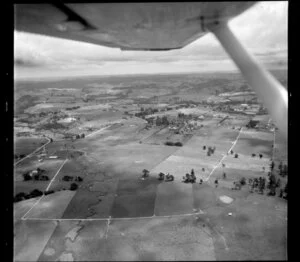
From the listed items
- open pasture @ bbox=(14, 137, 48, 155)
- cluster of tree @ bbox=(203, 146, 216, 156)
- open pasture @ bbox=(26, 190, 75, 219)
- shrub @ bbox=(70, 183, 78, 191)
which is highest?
open pasture @ bbox=(14, 137, 48, 155)

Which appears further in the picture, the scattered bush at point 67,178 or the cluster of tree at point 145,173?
the scattered bush at point 67,178

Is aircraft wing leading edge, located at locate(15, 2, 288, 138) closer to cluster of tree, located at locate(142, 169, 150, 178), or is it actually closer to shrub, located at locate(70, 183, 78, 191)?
cluster of tree, located at locate(142, 169, 150, 178)

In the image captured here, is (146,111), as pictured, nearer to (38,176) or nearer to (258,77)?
(38,176)

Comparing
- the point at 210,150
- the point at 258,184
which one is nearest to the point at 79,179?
the point at 210,150

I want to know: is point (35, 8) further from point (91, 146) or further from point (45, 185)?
point (91, 146)

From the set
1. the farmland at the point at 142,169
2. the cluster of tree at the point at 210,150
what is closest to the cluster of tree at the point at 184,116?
the farmland at the point at 142,169

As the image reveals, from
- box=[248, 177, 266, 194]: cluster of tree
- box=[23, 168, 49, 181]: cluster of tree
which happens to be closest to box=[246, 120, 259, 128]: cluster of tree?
box=[248, 177, 266, 194]: cluster of tree

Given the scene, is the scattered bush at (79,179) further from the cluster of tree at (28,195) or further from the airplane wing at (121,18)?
the airplane wing at (121,18)
